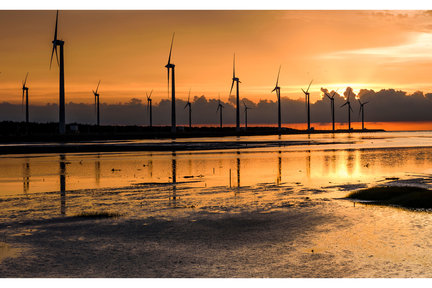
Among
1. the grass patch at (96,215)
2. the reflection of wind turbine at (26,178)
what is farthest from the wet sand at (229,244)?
the reflection of wind turbine at (26,178)

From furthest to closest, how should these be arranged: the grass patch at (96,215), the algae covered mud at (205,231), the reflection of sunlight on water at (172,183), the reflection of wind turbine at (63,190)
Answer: the reflection of sunlight on water at (172,183)
the reflection of wind turbine at (63,190)
the grass patch at (96,215)
the algae covered mud at (205,231)

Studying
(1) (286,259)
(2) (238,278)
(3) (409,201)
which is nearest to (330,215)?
(3) (409,201)

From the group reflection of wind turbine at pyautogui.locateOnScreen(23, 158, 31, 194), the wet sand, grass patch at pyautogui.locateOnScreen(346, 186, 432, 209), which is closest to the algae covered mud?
the wet sand

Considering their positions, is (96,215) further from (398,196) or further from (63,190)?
(398,196)

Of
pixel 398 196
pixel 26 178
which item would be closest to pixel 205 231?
pixel 398 196

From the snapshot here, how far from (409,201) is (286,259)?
447 inches

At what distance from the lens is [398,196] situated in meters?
23.5

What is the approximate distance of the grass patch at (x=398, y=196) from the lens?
21438 millimetres

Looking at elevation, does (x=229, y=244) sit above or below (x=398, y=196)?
below

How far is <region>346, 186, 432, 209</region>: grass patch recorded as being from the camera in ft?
70.3

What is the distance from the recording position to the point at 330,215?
1914 cm

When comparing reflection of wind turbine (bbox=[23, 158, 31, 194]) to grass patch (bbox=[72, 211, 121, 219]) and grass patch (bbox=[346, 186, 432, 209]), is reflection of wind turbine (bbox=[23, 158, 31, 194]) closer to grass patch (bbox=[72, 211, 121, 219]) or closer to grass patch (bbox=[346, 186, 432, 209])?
grass patch (bbox=[72, 211, 121, 219])

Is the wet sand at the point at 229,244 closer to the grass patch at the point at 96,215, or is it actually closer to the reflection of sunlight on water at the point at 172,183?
the grass patch at the point at 96,215
